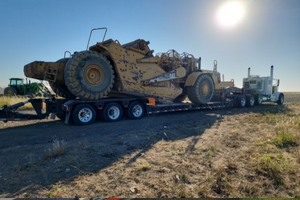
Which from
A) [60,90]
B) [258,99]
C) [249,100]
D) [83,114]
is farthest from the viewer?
[258,99]

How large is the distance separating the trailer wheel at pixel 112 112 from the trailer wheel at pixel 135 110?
1.70ft

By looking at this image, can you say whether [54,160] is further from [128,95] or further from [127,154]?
[128,95]

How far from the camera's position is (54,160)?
4941 millimetres

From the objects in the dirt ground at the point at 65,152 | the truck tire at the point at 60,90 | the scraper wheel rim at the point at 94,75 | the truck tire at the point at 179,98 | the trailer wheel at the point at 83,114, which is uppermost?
the scraper wheel rim at the point at 94,75

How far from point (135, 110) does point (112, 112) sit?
1.35 m

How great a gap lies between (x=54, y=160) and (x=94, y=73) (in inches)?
221

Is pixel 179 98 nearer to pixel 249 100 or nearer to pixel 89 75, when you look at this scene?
pixel 249 100

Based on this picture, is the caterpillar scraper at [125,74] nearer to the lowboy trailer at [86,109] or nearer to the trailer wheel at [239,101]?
the lowboy trailer at [86,109]

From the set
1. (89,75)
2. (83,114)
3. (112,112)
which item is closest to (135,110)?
(112,112)

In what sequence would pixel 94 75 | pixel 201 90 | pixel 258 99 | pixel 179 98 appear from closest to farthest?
pixel 94 75
pixel 201 90
pixel 179 98
pixel 258 99

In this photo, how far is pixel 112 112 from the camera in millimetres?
10656

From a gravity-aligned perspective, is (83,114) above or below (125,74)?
below

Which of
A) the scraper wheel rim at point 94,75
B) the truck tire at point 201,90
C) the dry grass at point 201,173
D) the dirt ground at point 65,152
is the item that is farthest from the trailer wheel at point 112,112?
the truck tire at point 201,90

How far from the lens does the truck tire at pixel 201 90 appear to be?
1375 cm
